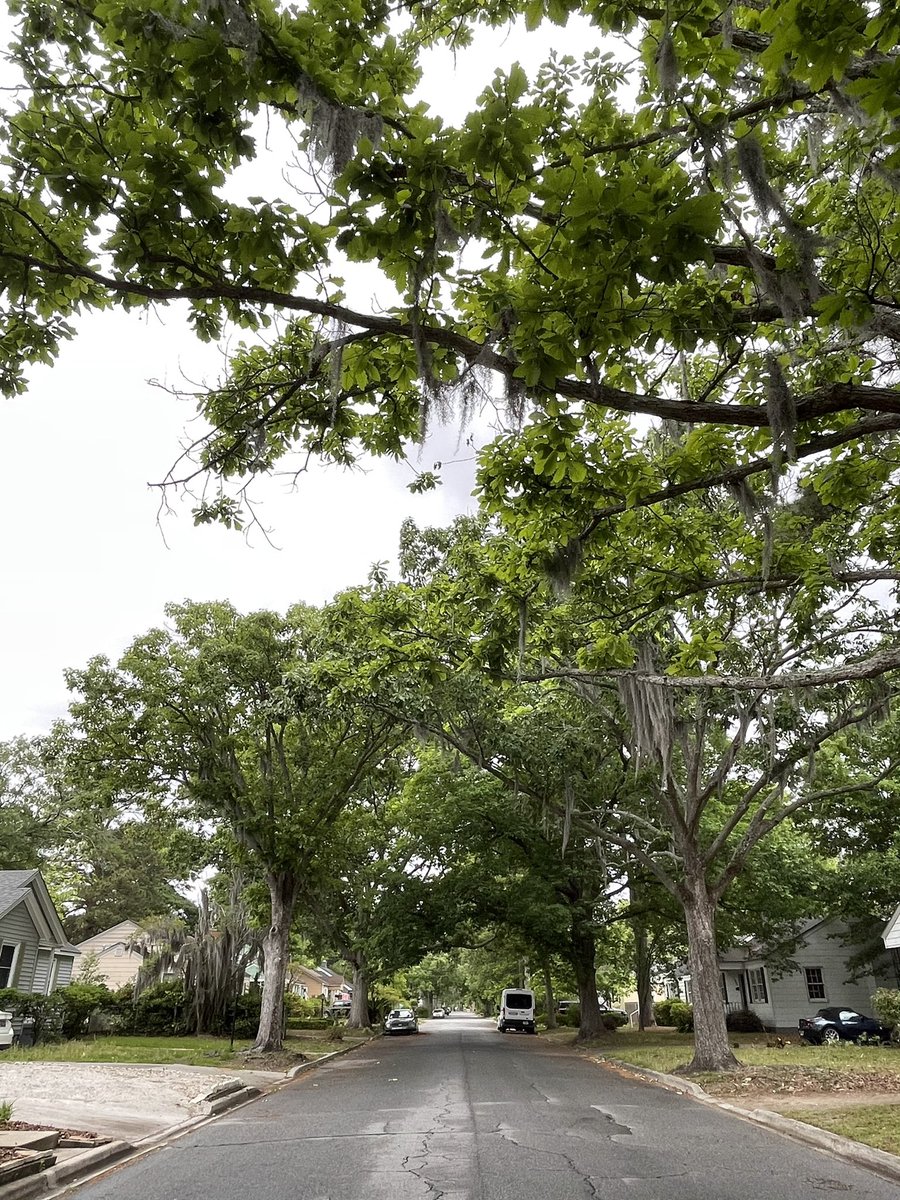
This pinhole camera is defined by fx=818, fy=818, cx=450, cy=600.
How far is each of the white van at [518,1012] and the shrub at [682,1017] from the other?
21.4 ft

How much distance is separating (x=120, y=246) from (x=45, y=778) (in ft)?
146

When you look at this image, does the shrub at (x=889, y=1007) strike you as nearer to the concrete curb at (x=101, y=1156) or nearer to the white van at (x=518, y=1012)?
the concrete curb at (x=101, y=1156)

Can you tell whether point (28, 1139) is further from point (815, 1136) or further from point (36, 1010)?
point (36, 1010)

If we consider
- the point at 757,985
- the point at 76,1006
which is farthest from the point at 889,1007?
the point at 76,1006

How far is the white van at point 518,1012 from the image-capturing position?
3856 cm

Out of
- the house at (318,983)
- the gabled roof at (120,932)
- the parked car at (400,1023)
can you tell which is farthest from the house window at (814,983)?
the house at (318,983)

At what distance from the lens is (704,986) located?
603 inches

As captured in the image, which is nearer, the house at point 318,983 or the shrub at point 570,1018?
the shrub at point 570,1018

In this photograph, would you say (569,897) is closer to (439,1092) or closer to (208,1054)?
(208,1054)

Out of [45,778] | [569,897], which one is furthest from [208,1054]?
[45,778]

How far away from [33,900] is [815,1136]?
2594cm

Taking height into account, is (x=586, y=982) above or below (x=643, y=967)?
below

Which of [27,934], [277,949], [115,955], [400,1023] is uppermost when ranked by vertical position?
[27,934]

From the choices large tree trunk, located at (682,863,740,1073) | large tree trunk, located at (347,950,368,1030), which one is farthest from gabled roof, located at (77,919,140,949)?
large tree trunk, located at (682,863,740,1073)
